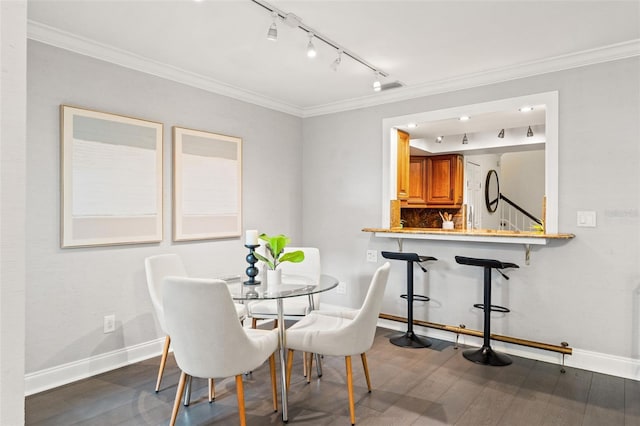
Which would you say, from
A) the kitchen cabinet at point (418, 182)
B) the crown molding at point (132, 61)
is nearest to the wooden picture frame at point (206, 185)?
the crown molding at point (132, 61)

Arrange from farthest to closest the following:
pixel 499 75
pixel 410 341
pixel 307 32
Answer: pixel 410 341, pixel 499 75, pixel 307 32

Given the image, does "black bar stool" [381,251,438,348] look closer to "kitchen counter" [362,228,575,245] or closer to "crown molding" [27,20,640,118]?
"kitchen counter" [362,228,575,245]

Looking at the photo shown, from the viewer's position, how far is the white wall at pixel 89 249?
107 inches

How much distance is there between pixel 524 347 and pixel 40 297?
379 centimetres

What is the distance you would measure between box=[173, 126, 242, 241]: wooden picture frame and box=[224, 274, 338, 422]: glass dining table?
3.39ft

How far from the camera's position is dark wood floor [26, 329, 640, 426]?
240 centimetres

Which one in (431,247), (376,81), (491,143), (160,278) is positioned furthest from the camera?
(491,143)

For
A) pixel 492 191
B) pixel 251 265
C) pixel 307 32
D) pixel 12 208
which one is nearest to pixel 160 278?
pixel 251 265

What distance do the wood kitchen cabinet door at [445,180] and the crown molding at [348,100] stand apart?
2311 millimetres

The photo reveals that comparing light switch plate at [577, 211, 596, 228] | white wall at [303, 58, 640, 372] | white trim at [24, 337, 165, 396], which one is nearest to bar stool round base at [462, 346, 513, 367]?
white wall at [303, 58, 640, 372]

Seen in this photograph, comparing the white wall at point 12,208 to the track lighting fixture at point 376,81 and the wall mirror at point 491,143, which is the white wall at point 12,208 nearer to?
the track lighting fixture at point 376,81

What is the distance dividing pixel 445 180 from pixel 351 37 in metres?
3.84

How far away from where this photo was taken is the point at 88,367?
9.80ft

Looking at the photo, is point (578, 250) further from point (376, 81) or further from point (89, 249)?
point (89, 249)
